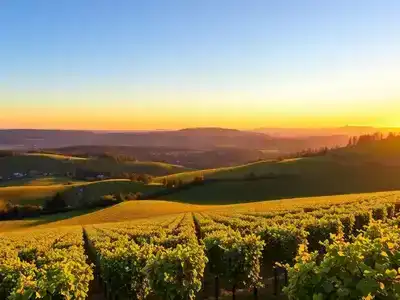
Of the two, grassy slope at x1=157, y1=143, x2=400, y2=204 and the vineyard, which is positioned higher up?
the vineyard

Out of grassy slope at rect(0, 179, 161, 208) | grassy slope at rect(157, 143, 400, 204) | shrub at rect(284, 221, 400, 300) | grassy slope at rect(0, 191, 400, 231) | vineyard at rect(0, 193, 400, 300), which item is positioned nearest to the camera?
shrub at rect(284, 221, 400, 300)

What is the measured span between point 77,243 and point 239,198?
69533 millimetres

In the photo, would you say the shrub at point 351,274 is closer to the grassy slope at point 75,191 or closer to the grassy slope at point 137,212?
the grassy slope at point 137,212

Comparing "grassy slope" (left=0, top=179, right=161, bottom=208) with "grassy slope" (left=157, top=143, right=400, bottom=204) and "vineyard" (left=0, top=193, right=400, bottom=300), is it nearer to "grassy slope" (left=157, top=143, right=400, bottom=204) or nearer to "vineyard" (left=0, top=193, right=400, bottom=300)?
"grassy slope" (left=157, top=143, right=400, bottom=204)

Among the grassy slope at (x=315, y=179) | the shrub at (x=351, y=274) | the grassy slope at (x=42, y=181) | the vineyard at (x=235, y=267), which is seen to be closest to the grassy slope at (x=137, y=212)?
the grassy slope at (x=315, y=179)

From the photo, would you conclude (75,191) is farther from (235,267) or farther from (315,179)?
(235,267)

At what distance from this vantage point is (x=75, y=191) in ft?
429

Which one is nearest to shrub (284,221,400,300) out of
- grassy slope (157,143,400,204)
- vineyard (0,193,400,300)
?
vineyard (0,193,400,300)

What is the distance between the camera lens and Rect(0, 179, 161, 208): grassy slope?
392 feet

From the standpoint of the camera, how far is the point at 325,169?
122000mm

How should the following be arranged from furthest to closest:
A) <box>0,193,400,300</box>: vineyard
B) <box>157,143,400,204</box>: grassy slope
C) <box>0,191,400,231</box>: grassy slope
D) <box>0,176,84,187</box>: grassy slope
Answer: <box>0,176,84,187</box>: grassy slope → <box>157,143,400,204</box>: grassy slope → <box>0,191,400,231</box>: grassy slope → <box>0,193,400,300</box>: vineyard

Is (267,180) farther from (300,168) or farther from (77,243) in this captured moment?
(77,243)

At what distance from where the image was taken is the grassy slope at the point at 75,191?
120 metres

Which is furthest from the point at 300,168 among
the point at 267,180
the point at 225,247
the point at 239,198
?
the point at 225,247
